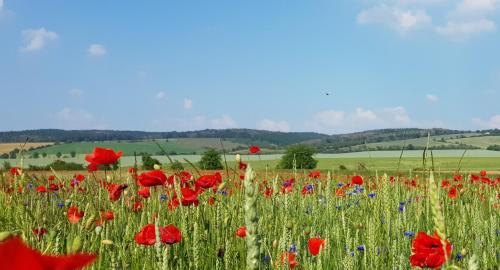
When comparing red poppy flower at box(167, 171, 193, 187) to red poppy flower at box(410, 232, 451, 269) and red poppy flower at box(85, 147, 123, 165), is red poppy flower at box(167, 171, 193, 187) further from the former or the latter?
red poppy flower at box(410, 232, 451, 269)

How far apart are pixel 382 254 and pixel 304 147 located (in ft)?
84.1

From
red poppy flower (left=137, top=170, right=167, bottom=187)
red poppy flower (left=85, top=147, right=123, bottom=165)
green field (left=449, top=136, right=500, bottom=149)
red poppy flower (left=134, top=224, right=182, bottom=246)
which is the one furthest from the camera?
green field (left=449, top=136, right=500, bottom=149)

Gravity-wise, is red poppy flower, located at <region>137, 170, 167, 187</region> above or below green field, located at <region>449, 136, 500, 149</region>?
A: below

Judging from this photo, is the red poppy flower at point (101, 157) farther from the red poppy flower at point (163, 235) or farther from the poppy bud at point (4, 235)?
the poppy bud at point (4, 235)

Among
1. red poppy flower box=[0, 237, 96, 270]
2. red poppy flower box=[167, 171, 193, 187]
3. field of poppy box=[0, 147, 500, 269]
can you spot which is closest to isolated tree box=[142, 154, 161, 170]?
red poppy flower box=[167, 171, 193, 187]

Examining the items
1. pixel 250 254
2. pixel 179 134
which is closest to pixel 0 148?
pixel 179 134

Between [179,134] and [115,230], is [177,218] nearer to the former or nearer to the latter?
[115,230]

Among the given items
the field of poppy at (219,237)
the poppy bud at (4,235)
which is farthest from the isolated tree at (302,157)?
the poppy bud at (4,235)

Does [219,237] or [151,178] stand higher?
[151,178]

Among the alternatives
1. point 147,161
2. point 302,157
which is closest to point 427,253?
point 147,161

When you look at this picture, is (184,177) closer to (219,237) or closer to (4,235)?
(219,237)

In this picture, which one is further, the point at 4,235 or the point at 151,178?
the point at 151,178

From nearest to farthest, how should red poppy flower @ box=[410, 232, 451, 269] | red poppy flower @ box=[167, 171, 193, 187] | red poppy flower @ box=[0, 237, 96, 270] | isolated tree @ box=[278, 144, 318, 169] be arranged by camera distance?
1. red poppy flower @ box=[0, 237, 96, 270]
2. red poppy flower @ box=[410, 232, 451, 269]
3. red poppy flower @ box=[167, 171, 193, 187]
4. isolated tree @ box=[278, 144, 318, 169]

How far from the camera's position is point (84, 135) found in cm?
11706
